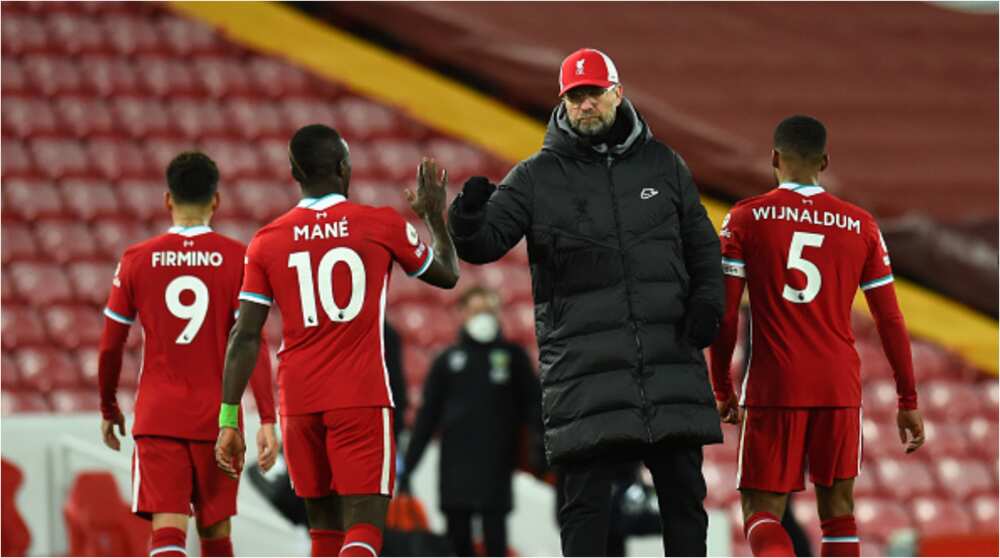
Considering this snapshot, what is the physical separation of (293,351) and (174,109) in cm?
819

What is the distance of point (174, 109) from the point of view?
42.6ft

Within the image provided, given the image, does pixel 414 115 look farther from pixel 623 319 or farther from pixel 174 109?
pixel 623 319

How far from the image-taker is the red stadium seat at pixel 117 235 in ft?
39.2

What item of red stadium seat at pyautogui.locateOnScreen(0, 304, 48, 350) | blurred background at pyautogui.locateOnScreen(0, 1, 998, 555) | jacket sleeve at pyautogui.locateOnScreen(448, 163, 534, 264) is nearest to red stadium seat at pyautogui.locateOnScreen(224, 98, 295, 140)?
blurred background at pyautogui.locateOnScreen(0, 1, 998, 555)

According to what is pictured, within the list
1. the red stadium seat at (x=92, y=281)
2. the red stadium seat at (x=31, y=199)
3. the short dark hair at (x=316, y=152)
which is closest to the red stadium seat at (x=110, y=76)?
the red stadium seat at (x=31, y=199)

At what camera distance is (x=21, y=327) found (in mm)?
11195

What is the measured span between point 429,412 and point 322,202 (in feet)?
10.3

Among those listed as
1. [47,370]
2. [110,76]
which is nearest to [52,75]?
[110,76]

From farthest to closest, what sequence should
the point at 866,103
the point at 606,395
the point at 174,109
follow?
A: the point at 866,103 → the point at 174,109 → the point at 606,395

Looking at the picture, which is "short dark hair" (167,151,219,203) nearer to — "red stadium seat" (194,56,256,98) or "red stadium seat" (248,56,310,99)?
"red stadium seat" (194,56,256,98)

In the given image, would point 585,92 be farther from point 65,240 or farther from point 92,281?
point 65,240

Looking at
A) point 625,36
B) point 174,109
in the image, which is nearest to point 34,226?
point 174,109

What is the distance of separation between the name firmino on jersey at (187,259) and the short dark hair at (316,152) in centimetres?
53

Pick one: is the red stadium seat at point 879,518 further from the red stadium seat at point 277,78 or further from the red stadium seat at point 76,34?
the red stadium seat at point 76,34
